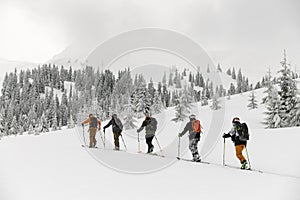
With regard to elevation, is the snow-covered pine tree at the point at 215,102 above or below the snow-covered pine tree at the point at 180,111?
above

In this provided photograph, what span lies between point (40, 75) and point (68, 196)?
A: 161 meters

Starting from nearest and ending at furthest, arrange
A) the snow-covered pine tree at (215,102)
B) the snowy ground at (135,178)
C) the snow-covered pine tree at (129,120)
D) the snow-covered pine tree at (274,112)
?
1. the snowy ground at (135,178)
2. the snow-covered pine tree at (274,112)
3. the snow-covered pine tree at (129,120)
4. the snow-covered pine tree at (215,102)

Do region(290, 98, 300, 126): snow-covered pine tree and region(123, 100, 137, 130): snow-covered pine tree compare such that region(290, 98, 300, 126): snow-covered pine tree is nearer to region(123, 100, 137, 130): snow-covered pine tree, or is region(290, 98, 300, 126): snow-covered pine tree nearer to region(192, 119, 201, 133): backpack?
region(192, 119, 201, 133): backpack

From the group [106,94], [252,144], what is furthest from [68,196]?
[106,94]

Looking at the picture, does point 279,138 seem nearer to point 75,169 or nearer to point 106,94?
point 75,169

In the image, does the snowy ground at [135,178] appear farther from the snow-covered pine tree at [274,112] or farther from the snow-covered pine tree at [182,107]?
the snow-covered pine tree at [182,107]

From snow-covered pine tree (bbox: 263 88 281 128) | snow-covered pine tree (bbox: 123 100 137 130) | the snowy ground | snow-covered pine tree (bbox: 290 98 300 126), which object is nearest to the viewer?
the snowy ground

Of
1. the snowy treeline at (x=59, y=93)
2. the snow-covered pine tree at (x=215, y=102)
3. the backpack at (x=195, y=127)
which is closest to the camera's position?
the backpack at (x=195, y=127)

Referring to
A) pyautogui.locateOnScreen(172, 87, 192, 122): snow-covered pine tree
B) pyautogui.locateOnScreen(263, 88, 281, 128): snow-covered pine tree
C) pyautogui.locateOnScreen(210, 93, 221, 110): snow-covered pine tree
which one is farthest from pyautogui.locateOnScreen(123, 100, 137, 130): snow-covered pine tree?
pyautogui.locateOnScreen(210, 93, 221, 110): snow-covered pine tree

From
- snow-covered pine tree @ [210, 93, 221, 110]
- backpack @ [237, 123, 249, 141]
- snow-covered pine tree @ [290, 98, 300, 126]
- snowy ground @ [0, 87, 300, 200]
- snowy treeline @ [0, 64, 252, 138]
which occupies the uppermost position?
snowy treeline @ [0, 64, 252, 138]

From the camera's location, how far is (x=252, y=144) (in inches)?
599

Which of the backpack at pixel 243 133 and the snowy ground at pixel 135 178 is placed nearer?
the snowy ground at pixel 135 178

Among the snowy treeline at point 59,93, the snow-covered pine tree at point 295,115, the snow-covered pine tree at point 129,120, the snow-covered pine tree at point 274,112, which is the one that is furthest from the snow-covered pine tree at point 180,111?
the snowy treeline at point 59,93

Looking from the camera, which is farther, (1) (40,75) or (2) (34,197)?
(1) (40,75)
